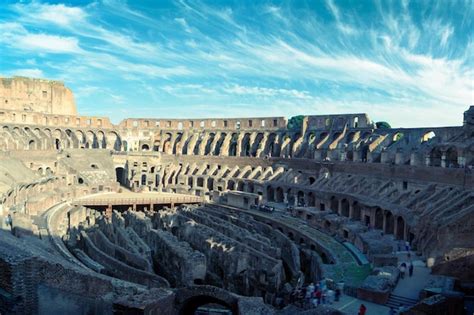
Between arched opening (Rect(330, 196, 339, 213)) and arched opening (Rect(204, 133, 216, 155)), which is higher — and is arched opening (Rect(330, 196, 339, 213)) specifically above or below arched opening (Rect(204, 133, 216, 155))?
below

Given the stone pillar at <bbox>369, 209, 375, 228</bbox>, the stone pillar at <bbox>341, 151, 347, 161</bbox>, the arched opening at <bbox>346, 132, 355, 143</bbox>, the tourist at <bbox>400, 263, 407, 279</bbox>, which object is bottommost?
the tourist at <bbox>400, 263, 407, 279</bbox>

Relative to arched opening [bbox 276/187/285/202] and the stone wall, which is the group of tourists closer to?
arched opening [bbox 276/187/285/202]

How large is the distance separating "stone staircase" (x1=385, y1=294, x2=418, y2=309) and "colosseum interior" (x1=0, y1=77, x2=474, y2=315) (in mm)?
61

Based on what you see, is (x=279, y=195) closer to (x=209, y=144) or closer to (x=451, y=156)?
(x=451, y=156)

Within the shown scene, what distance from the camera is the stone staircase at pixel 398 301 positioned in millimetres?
14312

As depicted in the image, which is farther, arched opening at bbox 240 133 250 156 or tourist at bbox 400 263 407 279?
arched opening at bbox 240 133 250 156

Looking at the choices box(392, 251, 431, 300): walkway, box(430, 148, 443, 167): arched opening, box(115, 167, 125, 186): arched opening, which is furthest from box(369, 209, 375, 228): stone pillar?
box(115, 167, 125, 186): arched opening

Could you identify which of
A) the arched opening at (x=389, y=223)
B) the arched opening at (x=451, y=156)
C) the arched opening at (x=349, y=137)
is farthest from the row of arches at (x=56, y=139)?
the arched opening at (x=451, y=156)

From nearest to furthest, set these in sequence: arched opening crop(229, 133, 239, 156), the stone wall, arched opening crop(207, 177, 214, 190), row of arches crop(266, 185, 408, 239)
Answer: row of arches crop(266, 185, 408, 239), arched opening crop(207, 177, 214, 190), arched opening crop(229, 133, 239, 156), the stone wall

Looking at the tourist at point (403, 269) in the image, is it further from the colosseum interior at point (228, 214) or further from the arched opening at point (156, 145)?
the arched opening at point (156, 145)

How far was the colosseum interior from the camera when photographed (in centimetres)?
1339

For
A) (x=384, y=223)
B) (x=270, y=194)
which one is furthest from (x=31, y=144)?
(x=384, y=223)

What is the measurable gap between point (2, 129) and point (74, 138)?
986 centimetres

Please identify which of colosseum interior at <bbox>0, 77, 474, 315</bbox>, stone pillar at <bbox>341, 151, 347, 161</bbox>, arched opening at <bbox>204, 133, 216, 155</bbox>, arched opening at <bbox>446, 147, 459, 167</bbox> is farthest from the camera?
arched opening at <bbox>204, 133, 216, 155</bbox>
